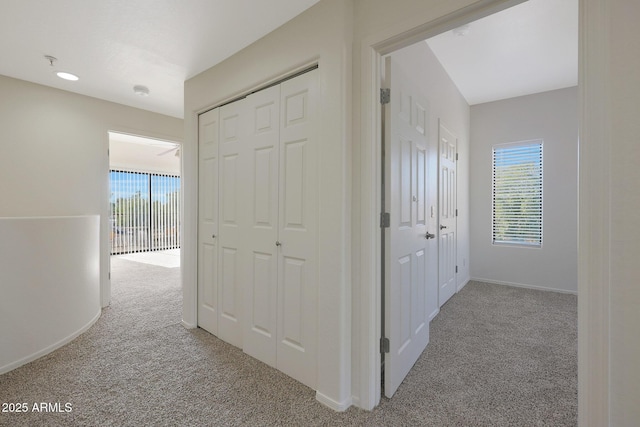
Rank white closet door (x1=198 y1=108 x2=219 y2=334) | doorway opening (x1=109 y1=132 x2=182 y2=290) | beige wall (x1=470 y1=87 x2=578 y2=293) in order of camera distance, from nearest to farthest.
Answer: white closet door (x1=198 y1=108 x2=219 y2=334)
beige wall (x1=470 y1=87 x2=578 y2=293)
doorway opening (x1=109 y1=132 x2=182 y2=290)

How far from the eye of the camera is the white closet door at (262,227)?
2143mm

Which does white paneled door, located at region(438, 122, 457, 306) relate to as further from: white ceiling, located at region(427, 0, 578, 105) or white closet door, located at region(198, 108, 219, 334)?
white closet door, located at region(198, 108, 219, 334)

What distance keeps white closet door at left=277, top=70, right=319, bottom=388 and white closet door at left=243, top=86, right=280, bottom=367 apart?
0.08 metres

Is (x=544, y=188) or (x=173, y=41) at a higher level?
(x=173, y=41)

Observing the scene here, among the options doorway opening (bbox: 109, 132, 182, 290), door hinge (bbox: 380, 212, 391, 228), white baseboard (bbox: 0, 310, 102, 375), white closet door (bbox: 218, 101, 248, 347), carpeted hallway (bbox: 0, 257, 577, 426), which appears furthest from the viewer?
doorway opening (bbox: 109, 132, 182, 290)

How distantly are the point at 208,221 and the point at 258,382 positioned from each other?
5.04 feet

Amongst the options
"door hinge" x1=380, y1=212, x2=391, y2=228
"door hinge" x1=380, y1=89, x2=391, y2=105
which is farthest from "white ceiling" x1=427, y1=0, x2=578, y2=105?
"door hinge" x1=380, y1=212, x2=391, y2=228

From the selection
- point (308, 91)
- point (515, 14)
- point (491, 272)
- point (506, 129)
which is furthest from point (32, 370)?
point (506, 129)

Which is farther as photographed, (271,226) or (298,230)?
(271,226)

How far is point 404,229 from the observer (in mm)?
1958

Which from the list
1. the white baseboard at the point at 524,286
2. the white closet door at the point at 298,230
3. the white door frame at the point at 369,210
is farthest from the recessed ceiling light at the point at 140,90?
the white baseboard at the point at 524,286

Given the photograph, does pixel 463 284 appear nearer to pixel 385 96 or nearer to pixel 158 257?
pixel 385 96

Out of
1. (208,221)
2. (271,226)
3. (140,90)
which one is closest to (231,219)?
(208,221)

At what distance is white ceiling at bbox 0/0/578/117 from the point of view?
191cm
